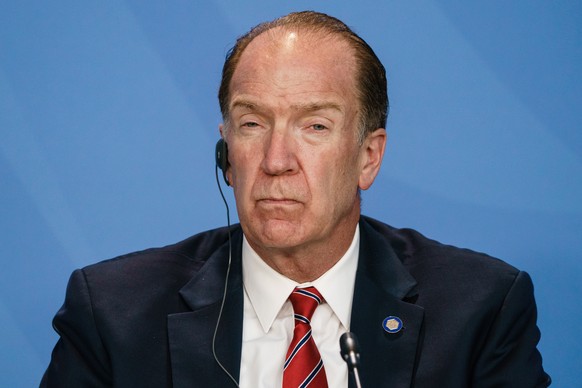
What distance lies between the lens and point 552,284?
3.78 m

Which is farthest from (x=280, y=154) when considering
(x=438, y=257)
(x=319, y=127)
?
(x=438, y=257)

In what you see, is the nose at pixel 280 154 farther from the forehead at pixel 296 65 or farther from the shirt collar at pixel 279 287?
the shirt collar at pixel 279 287

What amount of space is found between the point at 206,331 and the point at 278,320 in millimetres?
213

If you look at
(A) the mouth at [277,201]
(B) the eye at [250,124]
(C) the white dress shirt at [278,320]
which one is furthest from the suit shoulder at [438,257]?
(B) the eye at [250,124]

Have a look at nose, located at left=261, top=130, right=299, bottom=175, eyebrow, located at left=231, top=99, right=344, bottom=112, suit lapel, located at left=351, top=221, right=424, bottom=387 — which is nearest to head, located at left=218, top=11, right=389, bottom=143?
eyebrow, located at left=231, top=99, right=344, bottom=112

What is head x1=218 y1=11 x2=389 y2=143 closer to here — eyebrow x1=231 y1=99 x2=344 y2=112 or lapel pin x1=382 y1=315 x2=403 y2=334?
eyebrow x1=231 y1=99 x2=344 y2=112

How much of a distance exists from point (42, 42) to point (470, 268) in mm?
1685

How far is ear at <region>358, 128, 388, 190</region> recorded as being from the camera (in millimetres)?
3124

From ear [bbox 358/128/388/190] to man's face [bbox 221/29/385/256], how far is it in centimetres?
9

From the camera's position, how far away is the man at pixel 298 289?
2.86 meters

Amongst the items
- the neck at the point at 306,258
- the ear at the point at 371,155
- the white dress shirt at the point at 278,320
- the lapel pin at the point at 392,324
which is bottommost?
the lapel pin at the point at 392,324

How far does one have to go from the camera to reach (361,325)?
293 cm

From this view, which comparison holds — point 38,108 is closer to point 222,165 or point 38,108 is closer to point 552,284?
point 222,165

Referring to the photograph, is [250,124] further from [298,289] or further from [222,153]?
[298,289]
